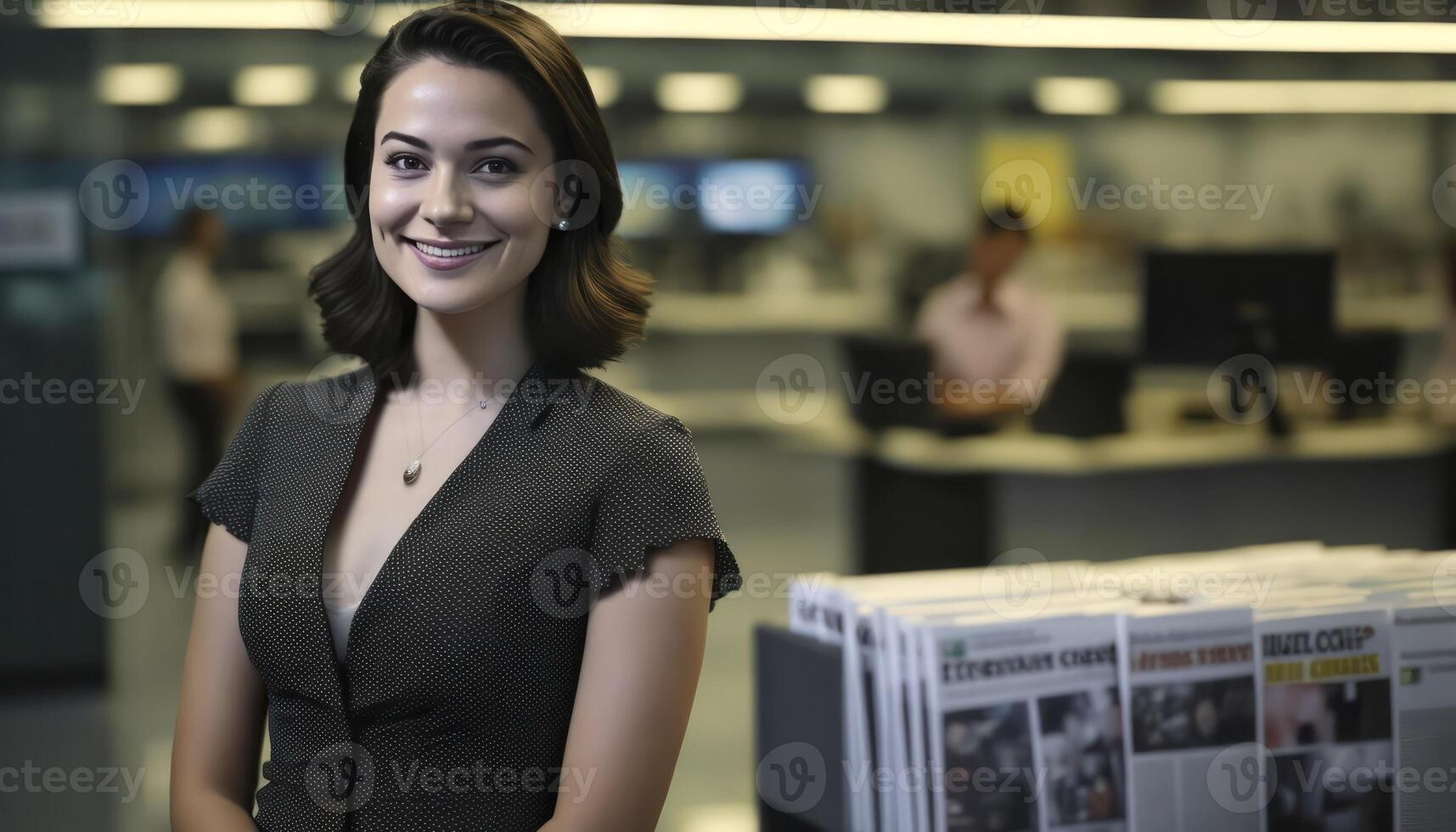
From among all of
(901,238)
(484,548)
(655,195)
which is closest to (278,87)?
(655,195)

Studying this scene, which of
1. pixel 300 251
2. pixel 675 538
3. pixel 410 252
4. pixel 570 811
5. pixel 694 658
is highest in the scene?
pixel 300 251

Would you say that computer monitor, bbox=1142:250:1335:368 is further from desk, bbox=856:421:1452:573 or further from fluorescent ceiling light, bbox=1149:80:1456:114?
fluorescent ceiling light, bbox=1149:80:1456:114

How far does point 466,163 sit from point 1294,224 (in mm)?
5508

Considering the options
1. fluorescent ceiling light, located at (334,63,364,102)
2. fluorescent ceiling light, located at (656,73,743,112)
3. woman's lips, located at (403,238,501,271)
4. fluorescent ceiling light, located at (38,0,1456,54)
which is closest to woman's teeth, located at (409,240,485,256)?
woman's lips, located at (403,238,501,271)

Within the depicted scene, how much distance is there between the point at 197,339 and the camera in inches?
196

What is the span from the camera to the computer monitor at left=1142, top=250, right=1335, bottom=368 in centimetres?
338

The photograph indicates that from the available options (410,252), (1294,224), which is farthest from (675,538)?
(1294,224)

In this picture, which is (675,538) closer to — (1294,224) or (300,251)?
(300,251)

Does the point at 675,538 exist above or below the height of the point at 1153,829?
above

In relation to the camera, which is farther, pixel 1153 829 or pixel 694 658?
pixel 1153 829

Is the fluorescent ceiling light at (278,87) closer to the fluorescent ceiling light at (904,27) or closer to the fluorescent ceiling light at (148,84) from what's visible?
the fluorescent ceiling light at (148,84)

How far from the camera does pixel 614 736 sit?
3.92 ft

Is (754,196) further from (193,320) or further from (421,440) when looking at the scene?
(421,440)

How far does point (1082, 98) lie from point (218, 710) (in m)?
5.18
